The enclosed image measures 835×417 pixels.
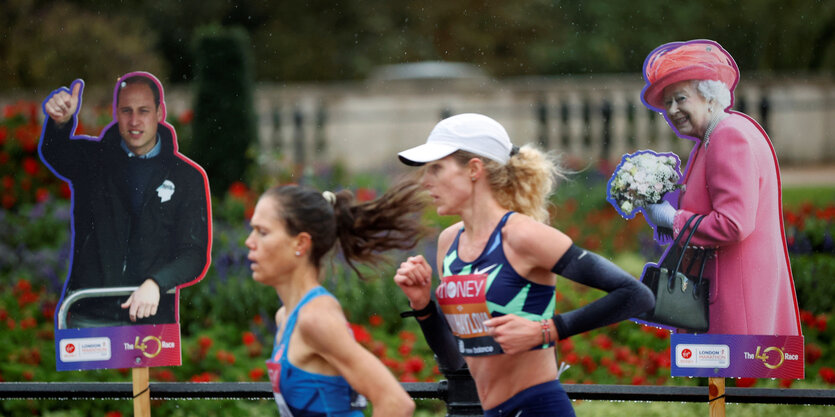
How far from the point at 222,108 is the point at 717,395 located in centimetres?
710

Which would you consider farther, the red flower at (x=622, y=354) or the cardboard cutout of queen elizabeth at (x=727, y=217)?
the red flower at (x=622, y=354)

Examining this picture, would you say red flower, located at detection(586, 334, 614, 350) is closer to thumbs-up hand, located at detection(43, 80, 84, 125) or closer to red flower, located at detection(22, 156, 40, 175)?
thumbs-up hand, located at detection(43, 80, 84, 125)

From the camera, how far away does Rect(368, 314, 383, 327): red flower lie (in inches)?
227

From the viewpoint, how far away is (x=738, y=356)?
3223 millimetres

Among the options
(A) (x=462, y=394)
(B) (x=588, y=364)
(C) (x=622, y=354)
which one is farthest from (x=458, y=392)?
(C) (x=622, y=354)

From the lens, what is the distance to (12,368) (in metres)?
5.17

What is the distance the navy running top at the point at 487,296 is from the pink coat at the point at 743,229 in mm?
666

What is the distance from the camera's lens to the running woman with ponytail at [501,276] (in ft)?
9.19

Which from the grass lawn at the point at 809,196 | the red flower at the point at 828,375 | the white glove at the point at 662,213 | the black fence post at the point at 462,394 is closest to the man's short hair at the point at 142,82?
the black fence post at the point at 462,394

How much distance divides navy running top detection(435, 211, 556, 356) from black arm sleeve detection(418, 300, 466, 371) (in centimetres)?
7

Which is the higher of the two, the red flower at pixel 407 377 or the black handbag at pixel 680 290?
the black handbag at pixel 680 290

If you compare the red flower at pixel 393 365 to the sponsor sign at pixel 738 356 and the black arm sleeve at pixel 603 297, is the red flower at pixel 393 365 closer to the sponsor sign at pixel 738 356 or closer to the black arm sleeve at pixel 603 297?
the sponsor sign at pixel 738 356

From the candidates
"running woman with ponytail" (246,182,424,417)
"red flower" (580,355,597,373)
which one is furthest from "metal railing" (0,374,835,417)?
"red flower" (580,355,597,373)

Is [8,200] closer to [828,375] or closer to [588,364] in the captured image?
[588,364]
